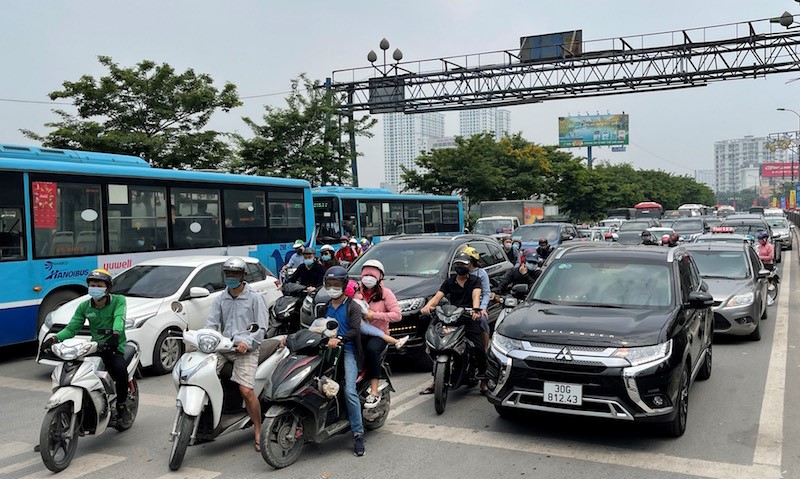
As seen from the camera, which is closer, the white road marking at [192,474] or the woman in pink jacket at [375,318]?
the white road marking at [192,474]

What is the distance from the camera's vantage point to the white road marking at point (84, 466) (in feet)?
17.7

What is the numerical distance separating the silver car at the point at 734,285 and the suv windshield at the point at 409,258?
13.6 ft

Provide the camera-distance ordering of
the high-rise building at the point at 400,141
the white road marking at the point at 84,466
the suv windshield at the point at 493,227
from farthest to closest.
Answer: the high-rise building at the point at 400,141, the suv windshield at the point at 493,227, the white road marking at the point at 84,466

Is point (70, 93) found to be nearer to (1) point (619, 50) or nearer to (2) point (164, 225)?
(2) point (164, 225)

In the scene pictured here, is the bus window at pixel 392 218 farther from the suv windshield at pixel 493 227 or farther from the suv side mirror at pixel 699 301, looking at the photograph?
the suv side mirror at pixel 699 301

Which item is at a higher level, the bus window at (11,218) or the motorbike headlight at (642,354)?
the bus window at (11,218)

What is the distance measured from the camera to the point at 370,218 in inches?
906

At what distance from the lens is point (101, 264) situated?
11562mm

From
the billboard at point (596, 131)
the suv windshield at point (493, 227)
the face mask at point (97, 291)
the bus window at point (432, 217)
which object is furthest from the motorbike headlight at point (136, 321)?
the billboard at point (596, 131)

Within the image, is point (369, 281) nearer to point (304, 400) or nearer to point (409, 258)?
point (304, 400)

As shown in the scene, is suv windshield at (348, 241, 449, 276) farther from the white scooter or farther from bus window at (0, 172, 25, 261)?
bus window at (0, 172, 25, 261)

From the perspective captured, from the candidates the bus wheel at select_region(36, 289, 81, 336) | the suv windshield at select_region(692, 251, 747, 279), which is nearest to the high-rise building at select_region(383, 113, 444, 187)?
the suv windshield at select_region(692, 251, 747, 279)

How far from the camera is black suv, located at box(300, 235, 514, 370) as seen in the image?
8.71m

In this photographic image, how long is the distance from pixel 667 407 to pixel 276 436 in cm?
310
